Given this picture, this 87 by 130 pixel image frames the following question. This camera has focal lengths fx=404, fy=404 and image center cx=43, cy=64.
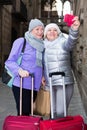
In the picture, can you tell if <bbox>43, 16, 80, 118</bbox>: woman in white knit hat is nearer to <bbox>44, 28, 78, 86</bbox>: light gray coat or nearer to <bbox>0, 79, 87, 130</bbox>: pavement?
<bbox>44, 28, 78, 86</bbox>: light gray coat

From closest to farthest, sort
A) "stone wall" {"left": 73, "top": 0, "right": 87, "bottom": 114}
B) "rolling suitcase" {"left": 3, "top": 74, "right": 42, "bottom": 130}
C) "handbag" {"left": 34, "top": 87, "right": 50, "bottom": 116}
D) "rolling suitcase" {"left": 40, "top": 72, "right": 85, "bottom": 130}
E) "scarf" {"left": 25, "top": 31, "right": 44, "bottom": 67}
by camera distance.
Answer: "rolling suitcase" {"left": 40, "top": 72, "right": 85, "bottom": 130} → "rolling suitcase" {"left": 3, "top": 74, "right": 42, "bottom": 130} → "scarf" {"left": 25, "top": 31, "right": 44, "bottom": 67} → "handbag" {"left": 34, "top": 87, "right": 50, "bottom": 116} → "stone wall" {"left": 73, "top": 0, "right": 87, "bottom": 114}

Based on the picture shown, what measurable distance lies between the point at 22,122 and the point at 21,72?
73 centimetres

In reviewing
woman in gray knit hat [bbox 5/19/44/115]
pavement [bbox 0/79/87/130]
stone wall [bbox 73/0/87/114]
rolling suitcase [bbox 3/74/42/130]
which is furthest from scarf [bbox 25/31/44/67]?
stone wall [bbox 73/0/87/114]

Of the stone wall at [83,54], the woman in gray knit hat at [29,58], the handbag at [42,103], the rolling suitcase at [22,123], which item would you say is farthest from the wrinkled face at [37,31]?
the stone wall at [83,54]

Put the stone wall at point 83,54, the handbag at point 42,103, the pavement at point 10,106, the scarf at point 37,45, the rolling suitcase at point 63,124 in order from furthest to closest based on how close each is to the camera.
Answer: the stone wall at point 83,54
the pavement at point 10,106
the handbag at point 42,103
the scarf at point 37,45
the rolling suitcase at point 63,124

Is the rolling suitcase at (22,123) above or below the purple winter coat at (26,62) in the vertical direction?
below

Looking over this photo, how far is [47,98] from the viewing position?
17.2 ft

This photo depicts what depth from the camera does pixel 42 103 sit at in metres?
5.20

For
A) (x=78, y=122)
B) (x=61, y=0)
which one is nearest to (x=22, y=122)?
(x=78, y=122)

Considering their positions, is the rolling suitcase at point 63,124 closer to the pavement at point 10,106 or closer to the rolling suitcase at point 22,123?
the rolling suitcase at point 22,123

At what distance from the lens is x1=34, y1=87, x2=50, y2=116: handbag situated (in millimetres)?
5203

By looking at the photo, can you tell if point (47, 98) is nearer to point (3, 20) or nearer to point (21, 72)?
point (21, 72)

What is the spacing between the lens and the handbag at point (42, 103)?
520 centimetres

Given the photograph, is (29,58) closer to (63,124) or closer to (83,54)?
(63,124)
